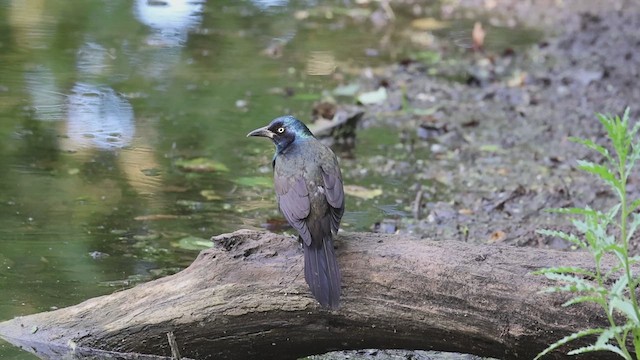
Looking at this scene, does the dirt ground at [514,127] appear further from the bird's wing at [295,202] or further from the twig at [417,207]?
the bird's wing at [295,202]

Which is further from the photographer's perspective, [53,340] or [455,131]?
[455,131]

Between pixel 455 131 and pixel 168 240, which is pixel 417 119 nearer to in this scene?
pixel 455 131

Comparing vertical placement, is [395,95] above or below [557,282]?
below

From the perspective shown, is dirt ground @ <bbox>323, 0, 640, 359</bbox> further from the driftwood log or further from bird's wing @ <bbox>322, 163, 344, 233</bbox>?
bird's wing @ <bbox>322, 163, 344, 233</bbox>

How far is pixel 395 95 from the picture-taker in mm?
9422

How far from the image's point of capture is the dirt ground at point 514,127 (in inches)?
246

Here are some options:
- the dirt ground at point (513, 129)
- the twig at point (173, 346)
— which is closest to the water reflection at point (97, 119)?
the dirt ground at point (513, 129)

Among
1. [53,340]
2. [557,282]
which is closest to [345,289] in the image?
[557,282]

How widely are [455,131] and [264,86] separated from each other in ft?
7.37

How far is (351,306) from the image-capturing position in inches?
151

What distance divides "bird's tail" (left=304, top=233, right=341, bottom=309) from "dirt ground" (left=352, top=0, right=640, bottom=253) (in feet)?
4.14

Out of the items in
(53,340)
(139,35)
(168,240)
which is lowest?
(139,35)

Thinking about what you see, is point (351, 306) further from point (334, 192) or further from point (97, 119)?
point (97, 119)

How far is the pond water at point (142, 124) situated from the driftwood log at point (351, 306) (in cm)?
55
